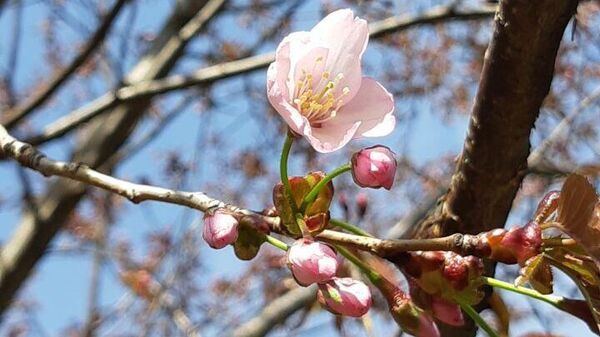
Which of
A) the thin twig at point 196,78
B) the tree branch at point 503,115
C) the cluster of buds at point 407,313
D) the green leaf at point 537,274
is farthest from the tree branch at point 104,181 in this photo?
the thin twig at point 196,78

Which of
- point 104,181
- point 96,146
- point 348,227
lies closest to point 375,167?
point 348,227

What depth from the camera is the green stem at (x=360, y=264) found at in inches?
27.7

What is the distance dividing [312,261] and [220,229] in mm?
94

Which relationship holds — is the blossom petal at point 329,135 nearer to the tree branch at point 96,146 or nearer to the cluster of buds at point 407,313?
the cluster of buds at point 407,313

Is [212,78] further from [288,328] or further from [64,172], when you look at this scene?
[64,172]

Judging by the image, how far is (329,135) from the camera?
83 centimetres

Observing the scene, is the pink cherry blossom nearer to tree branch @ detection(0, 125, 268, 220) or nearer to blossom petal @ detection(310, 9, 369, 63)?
blossom petal @ detection(310, 9, 369, 63)

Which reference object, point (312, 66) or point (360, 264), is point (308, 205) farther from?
point (312, 66)

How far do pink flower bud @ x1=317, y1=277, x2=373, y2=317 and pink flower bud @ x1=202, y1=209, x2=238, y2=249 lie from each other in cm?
9

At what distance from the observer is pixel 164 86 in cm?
265

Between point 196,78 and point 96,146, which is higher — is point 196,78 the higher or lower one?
the higher one

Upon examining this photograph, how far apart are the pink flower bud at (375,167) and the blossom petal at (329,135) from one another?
28 mm

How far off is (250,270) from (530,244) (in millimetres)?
4065

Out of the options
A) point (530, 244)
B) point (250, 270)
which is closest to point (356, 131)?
point (530, 244)
